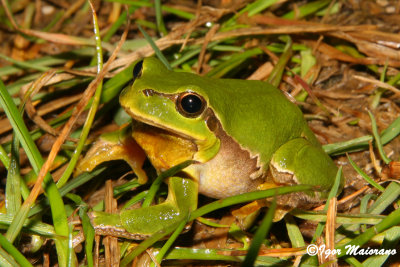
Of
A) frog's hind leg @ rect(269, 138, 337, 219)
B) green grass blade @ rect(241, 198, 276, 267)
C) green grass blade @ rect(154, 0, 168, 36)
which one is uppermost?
green grass blade @ rect(154, 0, 168, 36)

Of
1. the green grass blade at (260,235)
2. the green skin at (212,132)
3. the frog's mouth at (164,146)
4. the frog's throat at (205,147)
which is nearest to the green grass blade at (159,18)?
the green skin at (212,132)

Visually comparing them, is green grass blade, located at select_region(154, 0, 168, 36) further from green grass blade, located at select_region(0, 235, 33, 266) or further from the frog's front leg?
green grass blade, located at select_region(0, 235, 33, 266)

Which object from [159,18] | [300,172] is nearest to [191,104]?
[300,172]

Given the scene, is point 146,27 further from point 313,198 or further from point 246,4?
point 313,198

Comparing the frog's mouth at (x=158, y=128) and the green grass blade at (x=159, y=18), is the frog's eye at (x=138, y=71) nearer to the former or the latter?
the frog's mouth at (x=158, y=128)

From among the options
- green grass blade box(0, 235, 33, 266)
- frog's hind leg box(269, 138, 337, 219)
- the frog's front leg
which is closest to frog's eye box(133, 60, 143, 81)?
the frog's front leg

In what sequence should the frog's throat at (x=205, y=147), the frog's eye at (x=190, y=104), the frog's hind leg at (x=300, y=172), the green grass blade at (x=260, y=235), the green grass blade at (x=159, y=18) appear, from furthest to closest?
the green grass blade at (x=159, y=18) < the frog's hind leg at (x=300, y=172) < the frog's throat at (x=205, y=147) < the frog's eye at (x=190, y=104) < the green grass blade at (x=260, y=235)

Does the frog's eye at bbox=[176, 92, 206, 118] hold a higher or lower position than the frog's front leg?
higher

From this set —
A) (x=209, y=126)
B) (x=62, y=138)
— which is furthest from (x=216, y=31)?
(x=62, y=138)
